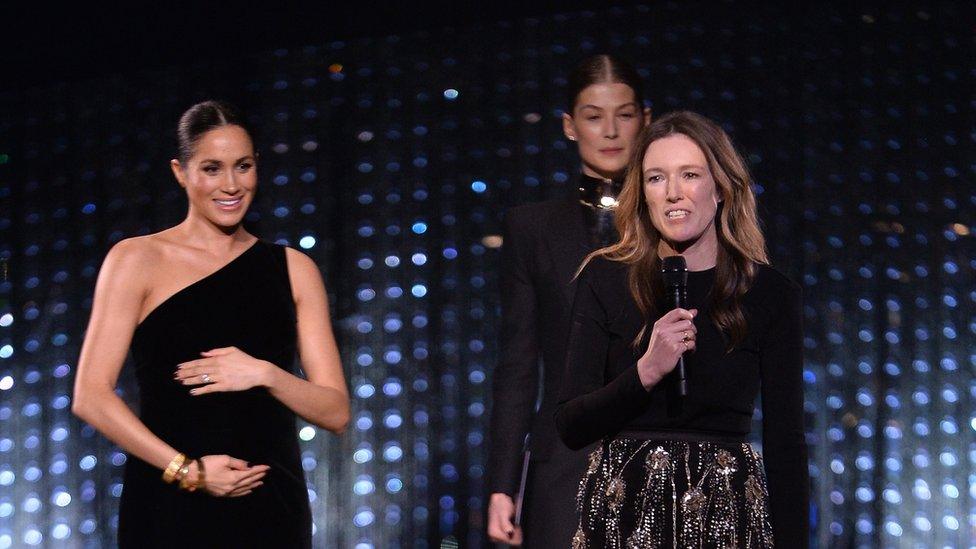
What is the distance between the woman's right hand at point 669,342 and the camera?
4.95 ft

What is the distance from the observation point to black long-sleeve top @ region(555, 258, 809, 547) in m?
1.64

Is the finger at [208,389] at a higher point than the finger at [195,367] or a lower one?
lower

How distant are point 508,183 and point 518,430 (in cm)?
125

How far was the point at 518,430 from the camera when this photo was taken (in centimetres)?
231

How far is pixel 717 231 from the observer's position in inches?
70.1

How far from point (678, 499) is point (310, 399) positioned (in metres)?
0.95

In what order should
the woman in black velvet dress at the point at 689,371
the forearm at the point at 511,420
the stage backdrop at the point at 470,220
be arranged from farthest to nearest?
the stage backdrop at the point at 470,220 < the forearm at the point at 511,420 < the woman in black velvet dress at the point at 689,371

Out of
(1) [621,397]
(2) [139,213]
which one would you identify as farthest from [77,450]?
(1) [621,397]

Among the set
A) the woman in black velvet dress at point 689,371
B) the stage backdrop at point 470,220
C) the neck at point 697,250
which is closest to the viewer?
the woman in black velvet dress at point 689,371

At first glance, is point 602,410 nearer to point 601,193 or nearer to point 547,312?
point 547,312

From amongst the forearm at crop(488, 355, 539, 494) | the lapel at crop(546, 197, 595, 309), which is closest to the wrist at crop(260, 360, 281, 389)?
the forearm at crop(488, 355, 539, 494)

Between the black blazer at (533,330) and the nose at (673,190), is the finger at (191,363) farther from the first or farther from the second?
the nose at (673,190)

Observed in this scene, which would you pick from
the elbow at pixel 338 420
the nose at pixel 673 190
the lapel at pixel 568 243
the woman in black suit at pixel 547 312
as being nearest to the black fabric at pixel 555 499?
the woman in black suit at pixel 547 312

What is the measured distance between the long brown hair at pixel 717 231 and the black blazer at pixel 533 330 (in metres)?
0.53
